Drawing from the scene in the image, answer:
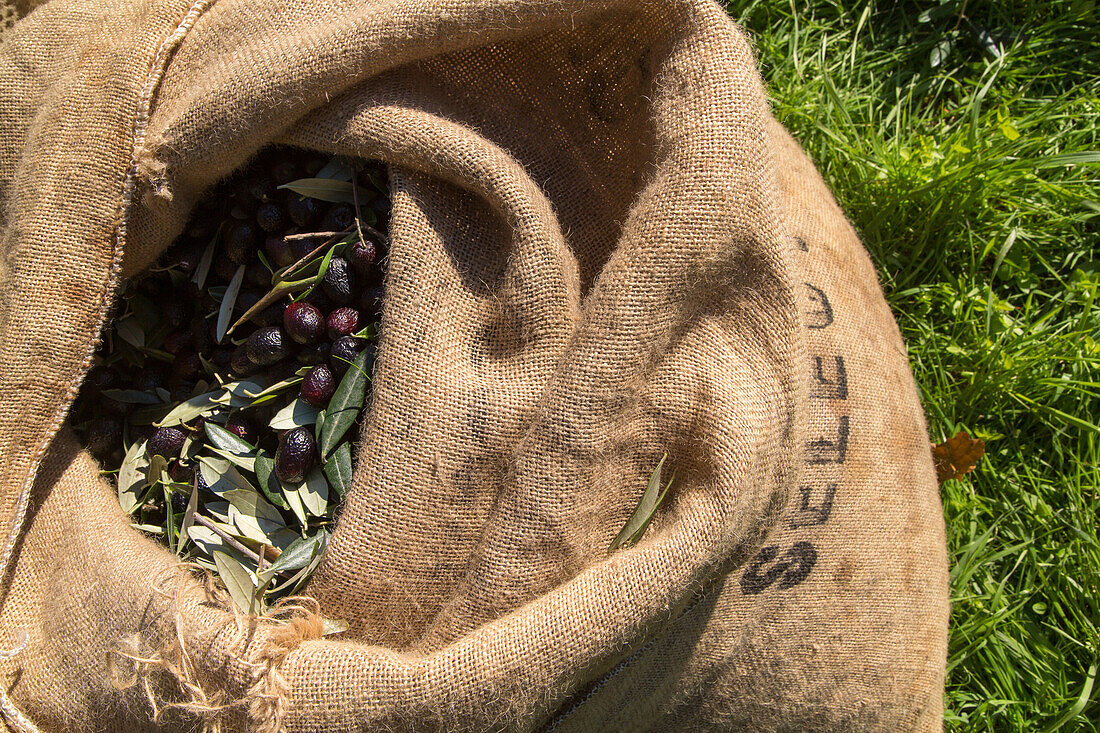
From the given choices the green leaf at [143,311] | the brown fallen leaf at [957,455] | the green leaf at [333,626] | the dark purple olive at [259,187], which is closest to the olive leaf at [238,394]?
the green leaf at [143,311]

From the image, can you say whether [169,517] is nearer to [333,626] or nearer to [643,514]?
[333,626]

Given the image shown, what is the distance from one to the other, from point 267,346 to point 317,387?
0.17m

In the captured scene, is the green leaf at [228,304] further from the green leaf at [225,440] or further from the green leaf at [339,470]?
the green leaf at [339,470]

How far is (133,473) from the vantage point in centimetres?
211

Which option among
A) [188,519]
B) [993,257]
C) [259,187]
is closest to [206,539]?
[188,519]

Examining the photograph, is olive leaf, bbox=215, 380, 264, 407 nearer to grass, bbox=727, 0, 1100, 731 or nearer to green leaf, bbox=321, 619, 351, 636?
green leaf, bbox=321, 619, 351, 636

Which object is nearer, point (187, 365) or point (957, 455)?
point (187, 365)

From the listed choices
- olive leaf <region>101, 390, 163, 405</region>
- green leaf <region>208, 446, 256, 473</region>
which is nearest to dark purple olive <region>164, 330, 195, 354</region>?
olive leaf <region>101, 390, 163, 405</region>

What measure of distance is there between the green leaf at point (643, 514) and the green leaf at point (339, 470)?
0.65 meters

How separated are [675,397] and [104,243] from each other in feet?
4.76

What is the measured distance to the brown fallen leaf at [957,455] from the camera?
9.51ft

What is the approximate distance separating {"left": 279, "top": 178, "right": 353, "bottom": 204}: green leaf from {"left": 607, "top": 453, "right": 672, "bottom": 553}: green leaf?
1.06 metres

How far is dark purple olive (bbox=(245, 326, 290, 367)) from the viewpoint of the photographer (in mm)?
1969

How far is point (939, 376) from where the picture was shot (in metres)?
3.21
